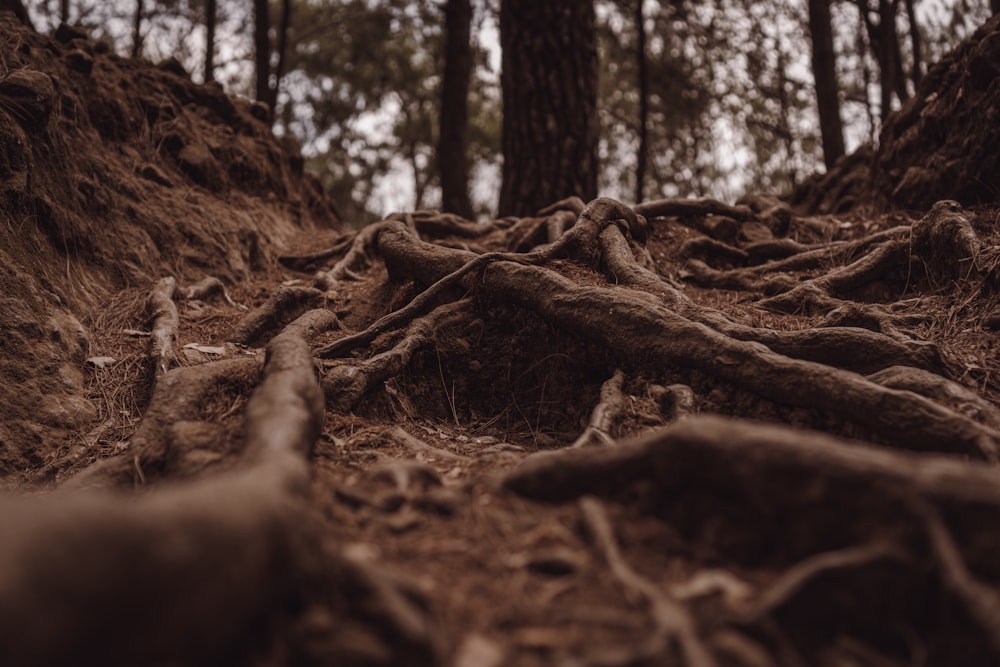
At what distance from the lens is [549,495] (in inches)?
79.5

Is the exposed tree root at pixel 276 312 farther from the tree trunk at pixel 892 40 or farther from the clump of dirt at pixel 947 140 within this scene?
the tree trunk at pixel 892 40

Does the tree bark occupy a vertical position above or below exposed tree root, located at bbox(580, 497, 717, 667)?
above

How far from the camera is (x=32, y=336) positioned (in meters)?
3.61

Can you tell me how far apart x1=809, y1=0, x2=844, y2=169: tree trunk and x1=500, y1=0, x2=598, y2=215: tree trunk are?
470 centimetres

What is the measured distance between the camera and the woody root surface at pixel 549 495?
125cm

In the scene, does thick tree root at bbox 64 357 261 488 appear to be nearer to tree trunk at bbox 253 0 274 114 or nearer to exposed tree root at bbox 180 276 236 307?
exposed tree root at bbox 180 276 236 307

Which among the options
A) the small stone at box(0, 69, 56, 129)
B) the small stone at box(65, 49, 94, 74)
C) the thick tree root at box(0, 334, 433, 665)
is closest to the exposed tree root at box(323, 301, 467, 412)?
the thick tree root at box(0, 334, 433, 665)

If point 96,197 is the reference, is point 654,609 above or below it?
below

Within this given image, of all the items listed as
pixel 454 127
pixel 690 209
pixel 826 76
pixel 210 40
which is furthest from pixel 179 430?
pixel 210 40

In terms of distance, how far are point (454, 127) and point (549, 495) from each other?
25.4 ft

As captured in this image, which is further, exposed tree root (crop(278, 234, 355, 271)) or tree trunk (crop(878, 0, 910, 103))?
tree trunk (crop(878, 0, 910, 103))

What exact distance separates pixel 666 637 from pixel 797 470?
0.54 m

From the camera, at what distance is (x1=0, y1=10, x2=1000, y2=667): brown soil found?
139 cm

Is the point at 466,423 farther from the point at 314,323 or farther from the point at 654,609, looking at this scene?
the point at 654,609
